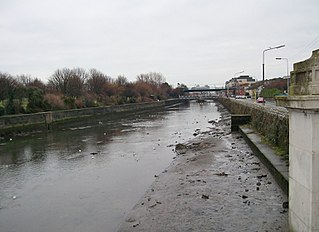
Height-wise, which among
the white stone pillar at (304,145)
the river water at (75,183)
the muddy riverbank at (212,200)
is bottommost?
the river water at (75,183)

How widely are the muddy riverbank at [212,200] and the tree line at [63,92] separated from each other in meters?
29.6

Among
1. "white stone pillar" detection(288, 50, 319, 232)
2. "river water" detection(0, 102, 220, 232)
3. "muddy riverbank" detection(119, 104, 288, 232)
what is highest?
"white stone pillar" detection(288, 50, 319, 232)

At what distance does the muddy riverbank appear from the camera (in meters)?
8.16

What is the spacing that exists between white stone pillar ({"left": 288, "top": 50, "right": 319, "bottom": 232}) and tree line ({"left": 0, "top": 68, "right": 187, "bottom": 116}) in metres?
36.2

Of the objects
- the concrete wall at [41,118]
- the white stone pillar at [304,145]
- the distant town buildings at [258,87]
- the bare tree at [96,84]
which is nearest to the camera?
the white stone pillar at [304,145]

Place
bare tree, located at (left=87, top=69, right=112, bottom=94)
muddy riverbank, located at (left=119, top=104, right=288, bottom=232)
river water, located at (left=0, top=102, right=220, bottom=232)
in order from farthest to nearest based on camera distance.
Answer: bare tree, located at (left=87, top=69, right=112, bottom=94) → river water, located at (left=0, top=102, right=220, bottom=232) → muddy riverbank, located at (left=119, top=104, right=288, bottom=232)

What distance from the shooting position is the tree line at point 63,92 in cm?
4147

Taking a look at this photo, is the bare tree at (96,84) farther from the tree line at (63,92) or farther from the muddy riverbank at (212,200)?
the muddy riverbank at (212,200)

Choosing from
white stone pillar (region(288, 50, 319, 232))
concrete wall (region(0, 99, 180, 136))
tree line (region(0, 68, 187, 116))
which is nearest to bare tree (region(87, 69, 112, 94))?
tree line (region(0, 68, 187, 116))

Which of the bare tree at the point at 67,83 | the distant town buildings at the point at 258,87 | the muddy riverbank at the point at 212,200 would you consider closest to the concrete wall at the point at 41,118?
the bare tree at the point at 67,83

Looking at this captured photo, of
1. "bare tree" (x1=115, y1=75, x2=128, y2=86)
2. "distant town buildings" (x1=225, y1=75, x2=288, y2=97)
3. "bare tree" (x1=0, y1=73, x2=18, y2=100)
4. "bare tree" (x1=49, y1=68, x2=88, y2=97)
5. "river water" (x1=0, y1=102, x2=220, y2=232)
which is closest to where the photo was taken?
"river water" (x1=0, y1=102, x2=220, y2=232)

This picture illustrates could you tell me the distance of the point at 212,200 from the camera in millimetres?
9922

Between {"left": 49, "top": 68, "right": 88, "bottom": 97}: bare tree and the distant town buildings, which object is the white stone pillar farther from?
{"left": 49, "top": 68, "right": 88, "bottom": 97}: bare tree

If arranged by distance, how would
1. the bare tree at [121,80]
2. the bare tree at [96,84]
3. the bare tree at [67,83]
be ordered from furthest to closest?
the bare tree at [121,80] < the bare tree at [96,84] < the bare tree at [67,83]
